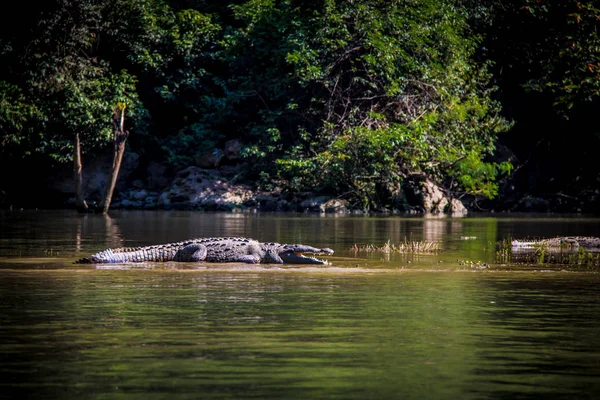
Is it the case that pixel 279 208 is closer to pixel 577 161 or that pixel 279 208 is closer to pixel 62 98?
pixel 62 98

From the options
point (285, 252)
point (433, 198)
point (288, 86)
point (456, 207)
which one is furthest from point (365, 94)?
point (285, 252)

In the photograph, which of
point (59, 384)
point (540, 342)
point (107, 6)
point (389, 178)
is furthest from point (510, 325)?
point (107, 6)

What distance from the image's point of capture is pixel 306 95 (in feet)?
134

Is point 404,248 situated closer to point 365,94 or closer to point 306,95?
point 365,94

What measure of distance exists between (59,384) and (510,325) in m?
4.09

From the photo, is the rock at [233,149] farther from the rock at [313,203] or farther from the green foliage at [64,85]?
the green foliage at [64,85]

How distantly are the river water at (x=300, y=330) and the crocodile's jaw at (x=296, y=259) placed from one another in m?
0.47

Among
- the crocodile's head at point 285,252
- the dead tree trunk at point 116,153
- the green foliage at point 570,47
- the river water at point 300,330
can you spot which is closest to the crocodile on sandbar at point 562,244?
the river water at point 300,330

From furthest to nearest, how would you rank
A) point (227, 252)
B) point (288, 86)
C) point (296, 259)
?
point (288, 86), point (227, 252), point (296, 259)

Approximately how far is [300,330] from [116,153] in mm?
30197

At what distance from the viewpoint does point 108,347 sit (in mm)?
6871

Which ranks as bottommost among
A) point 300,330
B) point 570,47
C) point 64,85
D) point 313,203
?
point 300,330

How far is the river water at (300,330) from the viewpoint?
5.73 m

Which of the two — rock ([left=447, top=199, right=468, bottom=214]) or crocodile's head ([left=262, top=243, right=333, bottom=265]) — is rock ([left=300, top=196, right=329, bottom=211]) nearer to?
rock ([left=447, top=199, right=468, bottom=214])
